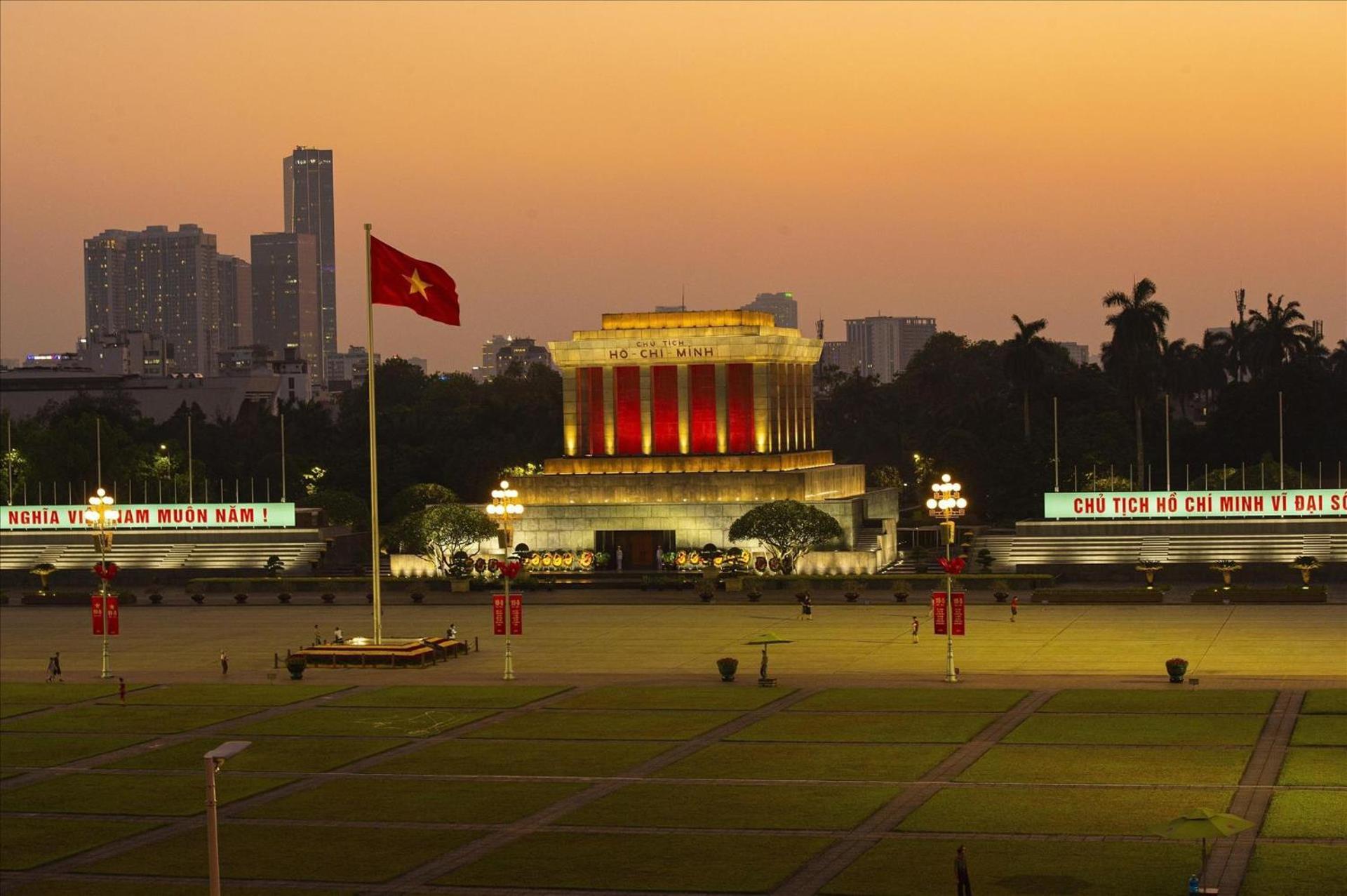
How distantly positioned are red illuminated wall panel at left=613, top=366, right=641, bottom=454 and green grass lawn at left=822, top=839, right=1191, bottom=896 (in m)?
80.3

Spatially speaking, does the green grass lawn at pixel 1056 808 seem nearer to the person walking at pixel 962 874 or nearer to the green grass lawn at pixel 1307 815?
the green grass lawn at pixel 1307 815

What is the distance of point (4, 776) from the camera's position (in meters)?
52.9

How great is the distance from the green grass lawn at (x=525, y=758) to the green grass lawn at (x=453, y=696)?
7.49 meters

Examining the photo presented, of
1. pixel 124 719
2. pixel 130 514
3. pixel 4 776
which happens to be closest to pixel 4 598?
pixel 130 514

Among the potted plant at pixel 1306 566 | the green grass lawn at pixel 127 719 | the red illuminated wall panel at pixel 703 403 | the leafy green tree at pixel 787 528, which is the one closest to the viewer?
the green grass lawn at pixel 127 719

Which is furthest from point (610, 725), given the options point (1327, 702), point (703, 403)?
point (703, 403)

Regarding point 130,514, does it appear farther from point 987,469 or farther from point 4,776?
point 4,776

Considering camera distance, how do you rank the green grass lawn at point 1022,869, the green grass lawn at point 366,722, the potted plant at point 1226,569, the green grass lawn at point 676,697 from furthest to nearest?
the potted plant at point 1226,569, the green grass lawn at point 676,697, the green grass lawn at point 366,722, the green grass lawn at point 1022,869

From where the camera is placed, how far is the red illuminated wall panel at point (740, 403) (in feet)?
392

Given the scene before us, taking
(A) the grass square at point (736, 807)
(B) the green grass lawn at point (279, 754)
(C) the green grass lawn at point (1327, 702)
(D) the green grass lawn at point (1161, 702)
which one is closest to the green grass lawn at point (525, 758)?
(B) the green grass lawn at point (279, 754)

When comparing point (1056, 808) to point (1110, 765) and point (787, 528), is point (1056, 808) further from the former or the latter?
point (787, 528)

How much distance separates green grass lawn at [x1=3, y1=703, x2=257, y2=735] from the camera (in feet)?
199

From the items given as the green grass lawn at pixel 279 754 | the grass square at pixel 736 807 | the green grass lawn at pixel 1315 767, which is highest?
the green grass lawn at pixel 279 754

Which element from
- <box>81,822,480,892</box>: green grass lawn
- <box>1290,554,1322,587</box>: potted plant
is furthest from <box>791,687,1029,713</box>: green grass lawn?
<box>1290,554,1322,587</box>: potted plant
